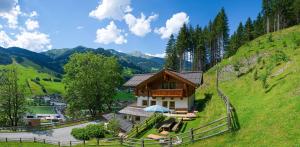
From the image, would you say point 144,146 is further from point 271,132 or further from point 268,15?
point 268,15

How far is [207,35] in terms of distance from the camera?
96938mm

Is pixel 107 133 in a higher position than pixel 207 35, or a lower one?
lower

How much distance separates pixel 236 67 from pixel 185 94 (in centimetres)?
2094

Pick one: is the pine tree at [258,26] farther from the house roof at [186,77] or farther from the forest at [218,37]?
the house roof at [186,77]

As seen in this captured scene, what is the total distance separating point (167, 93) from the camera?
4534 centimetres

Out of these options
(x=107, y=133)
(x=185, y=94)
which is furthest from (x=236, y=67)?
(x=107, y=133)

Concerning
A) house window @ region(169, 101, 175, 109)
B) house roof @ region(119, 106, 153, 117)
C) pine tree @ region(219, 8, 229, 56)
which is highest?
pine tree @ region(219, 8, 229, 56)

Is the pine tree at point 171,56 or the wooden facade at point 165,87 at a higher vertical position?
the pine tree at point 171,56

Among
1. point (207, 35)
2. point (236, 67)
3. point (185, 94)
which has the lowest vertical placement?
point (185, 94)

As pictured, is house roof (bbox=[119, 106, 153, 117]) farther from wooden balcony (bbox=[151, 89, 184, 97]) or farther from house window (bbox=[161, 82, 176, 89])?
house window (bbox=[161, 82, 176, 89])

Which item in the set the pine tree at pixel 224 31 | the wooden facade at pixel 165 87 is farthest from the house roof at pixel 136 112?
the pine tree at pixel 224 31

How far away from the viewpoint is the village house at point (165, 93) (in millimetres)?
44562

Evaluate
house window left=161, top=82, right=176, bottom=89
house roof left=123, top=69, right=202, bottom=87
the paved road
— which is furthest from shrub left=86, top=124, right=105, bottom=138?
house window left=161, top=82, right=176, bottom=89

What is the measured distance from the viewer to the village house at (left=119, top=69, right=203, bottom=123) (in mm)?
44562
